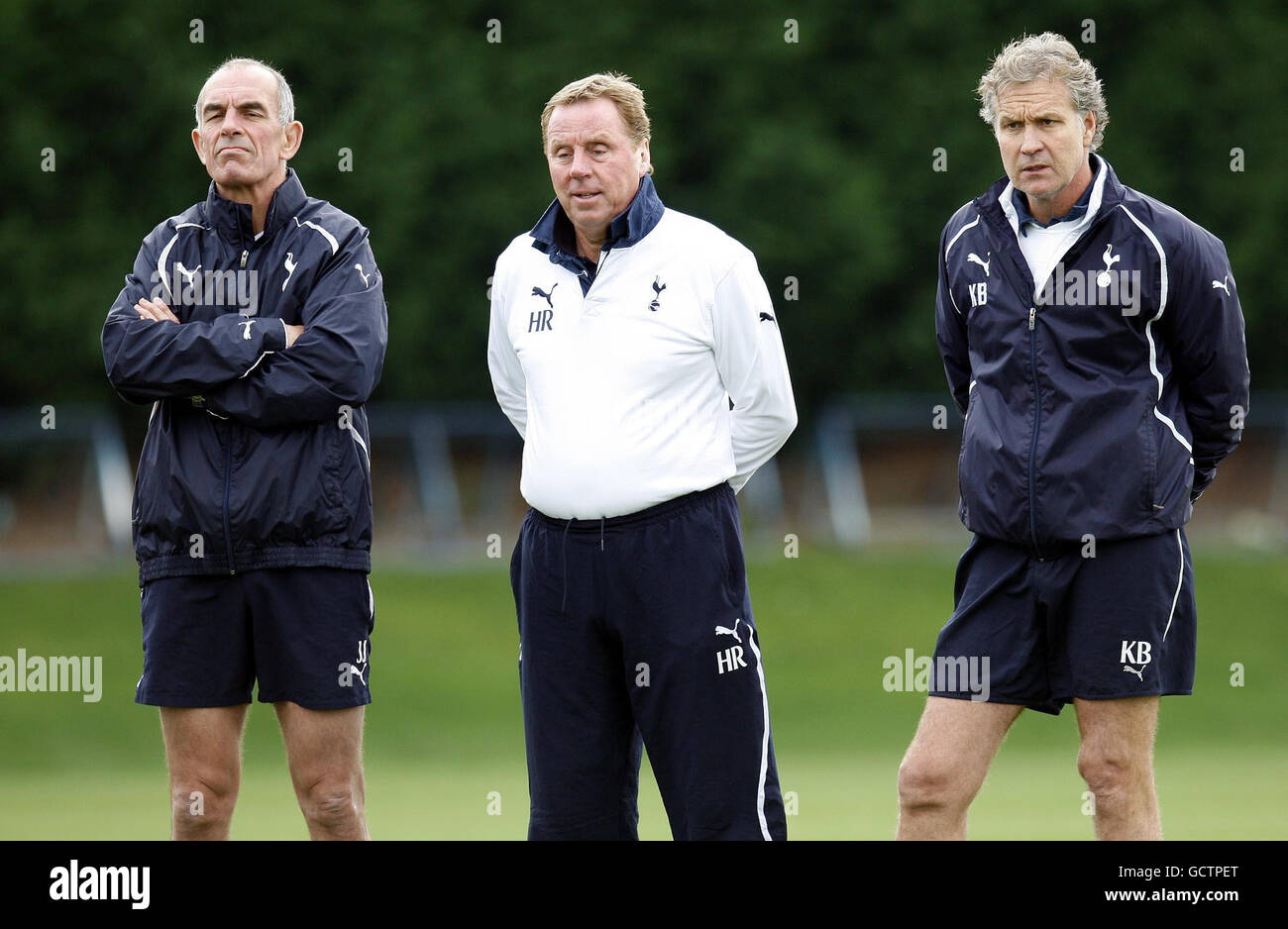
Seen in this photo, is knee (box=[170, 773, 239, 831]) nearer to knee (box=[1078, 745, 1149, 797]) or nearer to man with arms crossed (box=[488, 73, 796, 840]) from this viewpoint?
man with arms crossed (box=[488, 73, 796, 840])

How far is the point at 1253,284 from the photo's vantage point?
17141 millimetres

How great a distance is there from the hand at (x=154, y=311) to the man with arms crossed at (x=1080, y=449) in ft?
7.43

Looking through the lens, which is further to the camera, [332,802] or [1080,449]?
[332,802]

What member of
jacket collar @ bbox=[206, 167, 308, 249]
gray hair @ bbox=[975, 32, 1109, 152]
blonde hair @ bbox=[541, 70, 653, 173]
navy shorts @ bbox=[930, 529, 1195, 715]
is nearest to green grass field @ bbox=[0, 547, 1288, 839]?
navy shorts @ bbox=[930, 529, 1195, 715]

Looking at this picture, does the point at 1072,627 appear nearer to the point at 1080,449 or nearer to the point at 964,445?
the point at 1080,449

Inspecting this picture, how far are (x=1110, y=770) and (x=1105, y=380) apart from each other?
1004mm

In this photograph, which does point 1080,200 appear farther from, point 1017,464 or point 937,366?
point 937,366

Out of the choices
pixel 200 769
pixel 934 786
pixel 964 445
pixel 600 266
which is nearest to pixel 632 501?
pixel 600 266

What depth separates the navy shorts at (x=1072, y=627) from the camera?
15.6 ft

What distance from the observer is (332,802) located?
200 inches

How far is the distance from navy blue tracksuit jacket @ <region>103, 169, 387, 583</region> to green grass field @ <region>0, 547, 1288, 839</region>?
3.28 meters
